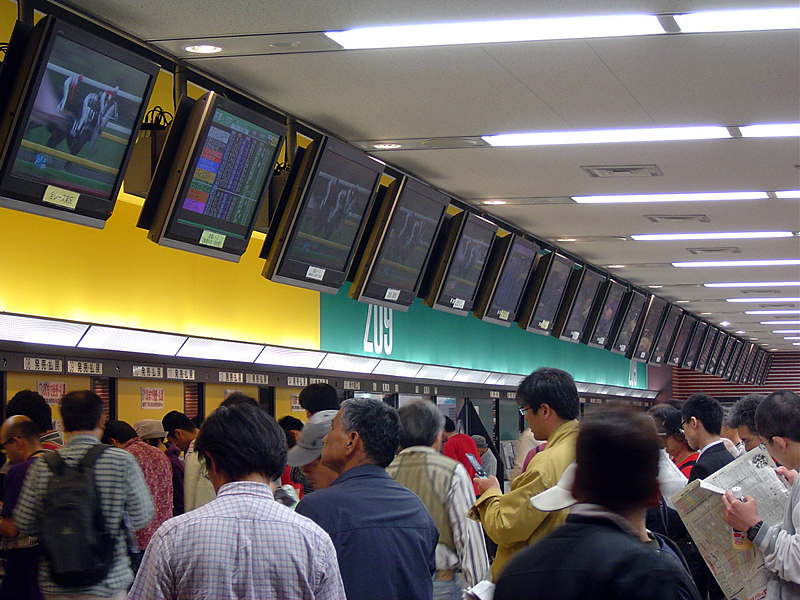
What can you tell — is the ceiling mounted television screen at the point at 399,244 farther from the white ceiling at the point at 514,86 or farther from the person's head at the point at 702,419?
the person's head at the point at 702,419

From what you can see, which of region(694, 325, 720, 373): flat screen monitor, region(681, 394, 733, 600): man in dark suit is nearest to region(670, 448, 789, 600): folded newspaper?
region(681, 394, 733, 600): man in dark suit

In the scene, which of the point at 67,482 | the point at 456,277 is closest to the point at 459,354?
the point at 456,277

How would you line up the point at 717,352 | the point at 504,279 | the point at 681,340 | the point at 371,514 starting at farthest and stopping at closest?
the point at 717,352
the point at 681,340
the point at 504,279
the point at 371,514

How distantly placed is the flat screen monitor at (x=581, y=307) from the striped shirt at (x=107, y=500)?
623 centimetres

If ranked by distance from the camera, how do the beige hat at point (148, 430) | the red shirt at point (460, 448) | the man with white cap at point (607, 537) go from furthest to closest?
the red shirt at point (460, 448), the beige hat at point (148, 430), the man with white cap at point (607, 537)

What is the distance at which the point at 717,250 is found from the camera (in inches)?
391

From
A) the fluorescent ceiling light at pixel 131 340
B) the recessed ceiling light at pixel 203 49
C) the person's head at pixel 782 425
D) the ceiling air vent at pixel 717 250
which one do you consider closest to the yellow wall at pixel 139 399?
the fluorescent ceiling light at pixel 131 340

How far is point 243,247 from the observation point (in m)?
4.71

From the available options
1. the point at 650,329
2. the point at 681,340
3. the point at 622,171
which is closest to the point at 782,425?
the point at 622,171

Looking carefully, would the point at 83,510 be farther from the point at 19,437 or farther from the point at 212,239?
the point at 212,239

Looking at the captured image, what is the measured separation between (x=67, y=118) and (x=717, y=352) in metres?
16.1

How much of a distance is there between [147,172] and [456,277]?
3.06 m

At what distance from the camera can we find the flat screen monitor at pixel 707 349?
16453mm

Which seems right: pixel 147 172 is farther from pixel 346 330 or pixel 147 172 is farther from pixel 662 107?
pixel 346 330
